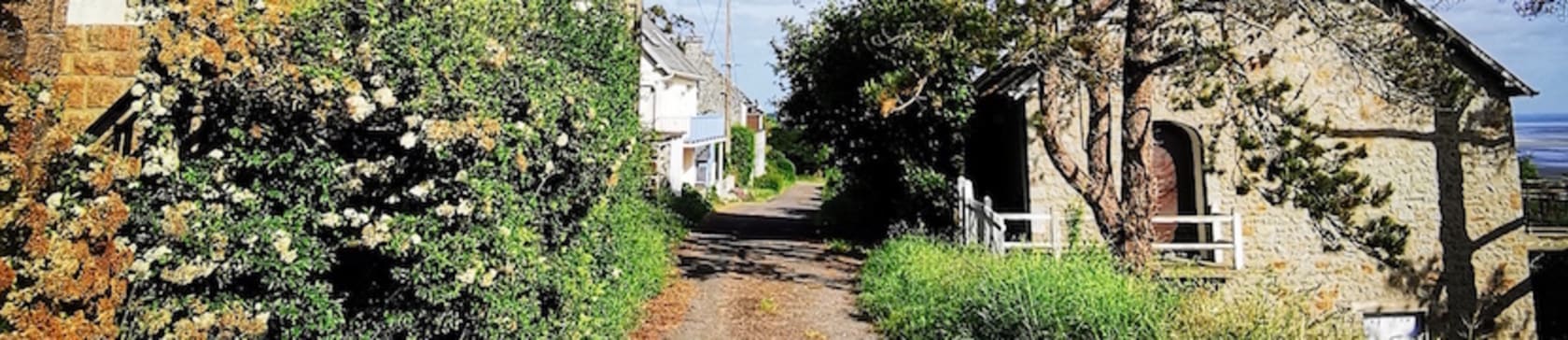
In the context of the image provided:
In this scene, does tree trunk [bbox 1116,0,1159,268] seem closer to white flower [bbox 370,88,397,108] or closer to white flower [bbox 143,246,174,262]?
white flower [bbox 370,88,397,108]

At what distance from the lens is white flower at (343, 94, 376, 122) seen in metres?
3.67

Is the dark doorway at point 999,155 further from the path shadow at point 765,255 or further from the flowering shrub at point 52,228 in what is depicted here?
the flowering shrub at point 52,228

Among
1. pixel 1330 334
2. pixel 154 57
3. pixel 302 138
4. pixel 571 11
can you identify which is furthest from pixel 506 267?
pixel 1330 334

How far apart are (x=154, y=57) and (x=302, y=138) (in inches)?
26.7

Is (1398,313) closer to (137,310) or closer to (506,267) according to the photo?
(506,267)

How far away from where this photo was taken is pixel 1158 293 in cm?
684

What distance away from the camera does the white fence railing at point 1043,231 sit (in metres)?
10.2

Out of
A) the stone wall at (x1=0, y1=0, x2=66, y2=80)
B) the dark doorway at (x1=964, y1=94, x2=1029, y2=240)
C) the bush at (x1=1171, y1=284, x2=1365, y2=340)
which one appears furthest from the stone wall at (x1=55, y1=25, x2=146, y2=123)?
the dark doorway at (x1=964, y1=94, x2=1029, y2=240)

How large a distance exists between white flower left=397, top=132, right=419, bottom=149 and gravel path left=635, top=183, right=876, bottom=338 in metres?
4.12

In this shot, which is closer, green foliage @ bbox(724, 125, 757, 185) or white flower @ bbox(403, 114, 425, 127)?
white flower @ bbox(403, 114, 425, 127)

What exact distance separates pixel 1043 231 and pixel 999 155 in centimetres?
271

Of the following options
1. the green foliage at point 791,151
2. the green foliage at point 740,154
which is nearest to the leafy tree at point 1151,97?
the green foliage at point 740,154

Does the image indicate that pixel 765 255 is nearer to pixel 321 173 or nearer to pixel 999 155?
pixel 999 155

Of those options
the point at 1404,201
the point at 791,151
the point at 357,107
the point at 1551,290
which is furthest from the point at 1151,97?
the point at 791,151
